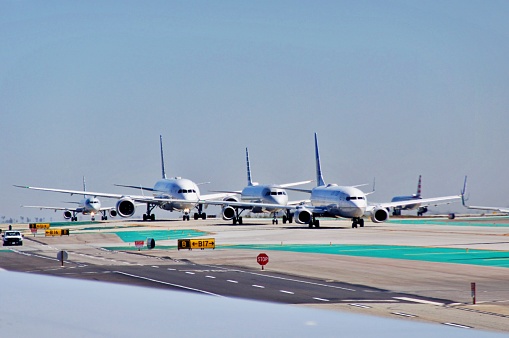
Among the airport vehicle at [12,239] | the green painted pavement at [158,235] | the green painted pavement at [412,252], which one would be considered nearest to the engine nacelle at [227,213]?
the green painted pavement at [158,235]

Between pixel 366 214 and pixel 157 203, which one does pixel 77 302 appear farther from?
pixel 157 203

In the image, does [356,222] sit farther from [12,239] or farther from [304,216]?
[12,239]

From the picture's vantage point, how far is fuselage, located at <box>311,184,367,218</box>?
95938 mm

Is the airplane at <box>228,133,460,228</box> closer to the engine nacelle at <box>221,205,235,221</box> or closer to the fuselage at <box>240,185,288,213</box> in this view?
the fuselage at <box>240,185,288,213</box>

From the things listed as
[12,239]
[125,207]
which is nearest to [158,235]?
[12,239]

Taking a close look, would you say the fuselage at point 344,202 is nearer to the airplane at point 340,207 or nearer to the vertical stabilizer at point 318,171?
the airplane at point 340,207

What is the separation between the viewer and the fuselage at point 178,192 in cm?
13150

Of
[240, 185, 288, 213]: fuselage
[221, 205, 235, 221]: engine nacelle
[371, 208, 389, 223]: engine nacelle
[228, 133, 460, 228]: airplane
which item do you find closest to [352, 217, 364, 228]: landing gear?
[228, 133, 460, 228]: airplane

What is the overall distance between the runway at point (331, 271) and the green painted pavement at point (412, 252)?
0.21ft

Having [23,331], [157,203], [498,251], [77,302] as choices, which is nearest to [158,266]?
[498,251]

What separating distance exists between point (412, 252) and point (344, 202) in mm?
39884

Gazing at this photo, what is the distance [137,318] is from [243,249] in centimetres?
5089

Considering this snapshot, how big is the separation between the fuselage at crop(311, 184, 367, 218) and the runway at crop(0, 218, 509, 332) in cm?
2122

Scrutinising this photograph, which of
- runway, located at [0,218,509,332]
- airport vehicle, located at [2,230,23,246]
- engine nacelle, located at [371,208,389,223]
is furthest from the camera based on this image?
engine nacelle, located at [371,208,389,223]
